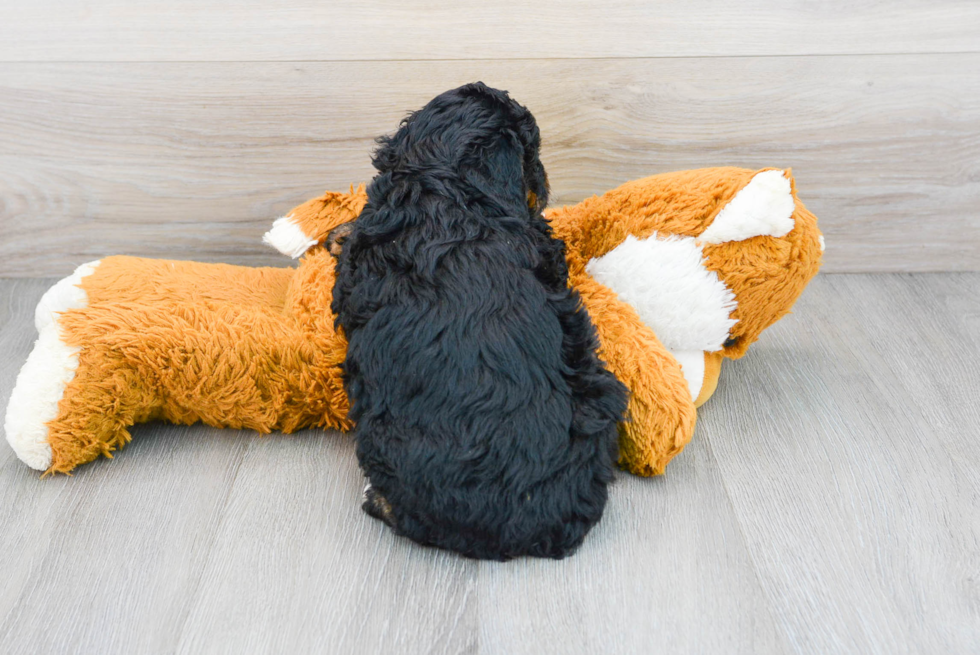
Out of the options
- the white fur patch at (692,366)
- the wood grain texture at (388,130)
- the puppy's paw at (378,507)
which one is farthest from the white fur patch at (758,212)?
the puppy's paw at (378,507)

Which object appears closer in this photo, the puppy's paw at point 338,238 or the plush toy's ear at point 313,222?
the puppy's paw at point 338,238

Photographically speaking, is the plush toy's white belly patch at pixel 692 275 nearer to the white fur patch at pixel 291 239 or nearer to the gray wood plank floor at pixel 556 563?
the gray wood plank floor at pixel 556 563

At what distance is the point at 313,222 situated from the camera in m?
1.29

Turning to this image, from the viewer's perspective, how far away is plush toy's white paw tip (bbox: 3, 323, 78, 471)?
1.06 meters

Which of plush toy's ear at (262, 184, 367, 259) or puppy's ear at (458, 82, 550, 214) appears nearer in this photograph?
puppy's ear at (458, 82, 550, 214)

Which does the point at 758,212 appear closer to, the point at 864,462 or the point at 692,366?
the point at 692,366

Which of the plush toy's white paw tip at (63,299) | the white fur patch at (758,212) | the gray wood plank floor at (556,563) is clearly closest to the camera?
the gray wood plank floor at (556,563)

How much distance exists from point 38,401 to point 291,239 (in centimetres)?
45

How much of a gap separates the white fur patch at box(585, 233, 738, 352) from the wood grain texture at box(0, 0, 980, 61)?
0.53 m

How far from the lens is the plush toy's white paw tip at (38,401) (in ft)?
3.49

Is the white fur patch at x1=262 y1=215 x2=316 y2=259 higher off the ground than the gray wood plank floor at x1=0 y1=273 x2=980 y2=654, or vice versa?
the white fur patch at x1=262 y1=215 x2=316 y2=259

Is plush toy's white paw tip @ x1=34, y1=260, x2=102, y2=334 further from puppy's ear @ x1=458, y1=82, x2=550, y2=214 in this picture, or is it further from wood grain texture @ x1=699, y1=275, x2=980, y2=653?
wood grain texture @ x1=699, y1=275, x2=980, y2=653

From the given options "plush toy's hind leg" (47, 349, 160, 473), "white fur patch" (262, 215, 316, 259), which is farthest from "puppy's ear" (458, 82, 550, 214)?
"plush toy's hind leg" (47, 349, 160, 473)

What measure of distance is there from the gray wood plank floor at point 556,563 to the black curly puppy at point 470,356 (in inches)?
2.9
